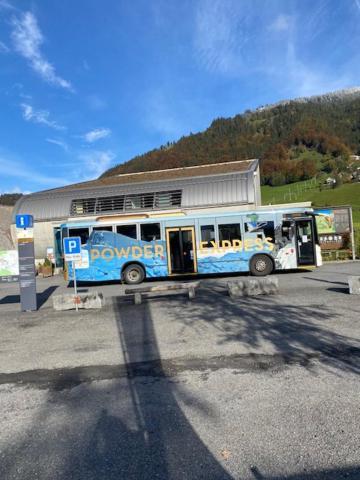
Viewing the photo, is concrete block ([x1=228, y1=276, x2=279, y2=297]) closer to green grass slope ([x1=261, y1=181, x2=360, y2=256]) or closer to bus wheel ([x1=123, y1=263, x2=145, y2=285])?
bus wheel ([x1=123, y1=263, x2=145, y2=285])

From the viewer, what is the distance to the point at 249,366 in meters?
5.39

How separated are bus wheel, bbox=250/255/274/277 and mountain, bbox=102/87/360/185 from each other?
2602 inches

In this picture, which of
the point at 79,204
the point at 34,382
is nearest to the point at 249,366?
the point at 34,382

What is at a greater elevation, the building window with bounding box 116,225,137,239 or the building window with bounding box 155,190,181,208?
the building window with bounding box 155,190,181,208

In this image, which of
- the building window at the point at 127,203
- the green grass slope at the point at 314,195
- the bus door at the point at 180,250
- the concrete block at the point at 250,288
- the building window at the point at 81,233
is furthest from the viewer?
the green grass slope at the point at 314,195

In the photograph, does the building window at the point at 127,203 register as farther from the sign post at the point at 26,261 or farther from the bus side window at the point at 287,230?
the sign post at the point at 26,261

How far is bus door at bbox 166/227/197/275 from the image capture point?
1678cm

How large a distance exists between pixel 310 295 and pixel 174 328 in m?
4.28

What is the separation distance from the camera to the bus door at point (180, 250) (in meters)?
16.8

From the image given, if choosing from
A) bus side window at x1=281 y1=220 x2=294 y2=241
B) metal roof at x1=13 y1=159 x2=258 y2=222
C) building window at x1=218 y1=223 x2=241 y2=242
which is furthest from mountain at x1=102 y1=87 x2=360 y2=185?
bus side window at x1=281 y1=220 x2=294 y2=241

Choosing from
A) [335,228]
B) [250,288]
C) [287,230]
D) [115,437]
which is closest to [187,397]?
[115,437]

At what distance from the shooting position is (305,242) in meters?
16.2

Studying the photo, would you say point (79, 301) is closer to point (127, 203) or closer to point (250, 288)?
point (250, 288)

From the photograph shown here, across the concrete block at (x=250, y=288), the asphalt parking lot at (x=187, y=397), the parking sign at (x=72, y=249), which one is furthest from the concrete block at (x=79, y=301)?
the concrete block at (x=250, y=288)
